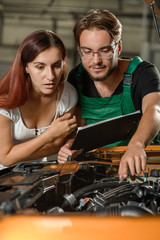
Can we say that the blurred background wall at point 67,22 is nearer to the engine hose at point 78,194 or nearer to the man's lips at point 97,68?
the man's lips at point 97,68

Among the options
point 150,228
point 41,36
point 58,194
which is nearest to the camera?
point 150,228

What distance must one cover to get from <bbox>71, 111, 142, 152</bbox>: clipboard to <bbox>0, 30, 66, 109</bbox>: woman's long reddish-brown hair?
0.47m

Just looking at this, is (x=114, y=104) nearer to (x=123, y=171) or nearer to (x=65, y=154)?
(x=65, y=154)

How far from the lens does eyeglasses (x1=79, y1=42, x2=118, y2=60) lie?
1593 mm

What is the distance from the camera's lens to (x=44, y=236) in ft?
1.91

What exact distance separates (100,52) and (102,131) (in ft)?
1.69

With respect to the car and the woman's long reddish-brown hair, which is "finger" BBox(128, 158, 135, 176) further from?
the woman's long reddish-brown hair

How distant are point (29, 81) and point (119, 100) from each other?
54 centimetres

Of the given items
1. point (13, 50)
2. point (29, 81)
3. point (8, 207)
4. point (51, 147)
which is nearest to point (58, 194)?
point (8, 207)

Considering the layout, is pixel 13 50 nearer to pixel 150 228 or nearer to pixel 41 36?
pixel 41 36

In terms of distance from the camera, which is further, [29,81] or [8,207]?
[29,81]

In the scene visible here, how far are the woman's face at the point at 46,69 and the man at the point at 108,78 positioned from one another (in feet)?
0.52

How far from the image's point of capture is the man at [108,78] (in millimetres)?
1580

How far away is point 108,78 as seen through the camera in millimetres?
1787
